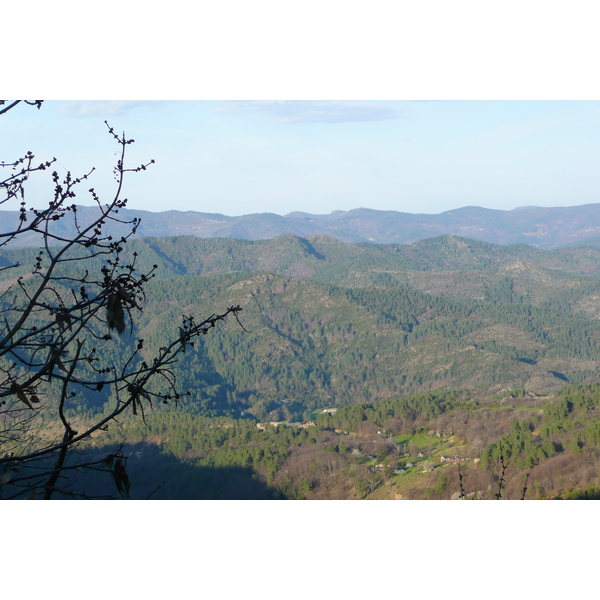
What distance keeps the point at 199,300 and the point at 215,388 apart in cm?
4593

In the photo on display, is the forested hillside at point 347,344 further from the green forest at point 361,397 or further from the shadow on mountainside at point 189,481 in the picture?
the shadow on mountainside at point 189,481

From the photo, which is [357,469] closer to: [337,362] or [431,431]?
[431,431]

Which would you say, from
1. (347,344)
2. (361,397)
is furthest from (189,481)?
(347,344)

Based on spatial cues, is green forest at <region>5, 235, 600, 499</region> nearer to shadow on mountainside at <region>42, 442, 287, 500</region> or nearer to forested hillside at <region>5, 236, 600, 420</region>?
shadow on mountainside at <region>42, 442, 287, 500</region>

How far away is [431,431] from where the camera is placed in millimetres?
54188

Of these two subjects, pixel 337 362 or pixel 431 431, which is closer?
pixel 431 431

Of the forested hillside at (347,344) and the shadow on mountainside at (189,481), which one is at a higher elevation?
the shadow on mountainside at (189,481)

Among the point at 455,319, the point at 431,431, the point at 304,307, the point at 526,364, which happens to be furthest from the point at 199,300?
the point at 431,431

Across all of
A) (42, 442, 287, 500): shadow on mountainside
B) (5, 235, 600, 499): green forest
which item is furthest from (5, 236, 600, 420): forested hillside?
(42, 442, 287, 500): shadow on mountainside

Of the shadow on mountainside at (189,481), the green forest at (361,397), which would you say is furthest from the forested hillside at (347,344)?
the shadow on mountainside at (189,481)

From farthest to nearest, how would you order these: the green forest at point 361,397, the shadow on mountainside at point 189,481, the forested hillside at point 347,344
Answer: the forested hillside at point 347,344
the shadow on mountainside at point 189,481
the green forest at point 361,397

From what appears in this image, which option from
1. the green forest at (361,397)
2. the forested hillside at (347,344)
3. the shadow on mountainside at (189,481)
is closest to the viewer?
the green forest at (361,397)

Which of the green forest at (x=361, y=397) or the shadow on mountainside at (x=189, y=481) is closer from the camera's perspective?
the green forest at (x=361, y=397)

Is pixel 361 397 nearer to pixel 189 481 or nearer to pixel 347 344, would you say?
Answer: pixel 347 344
